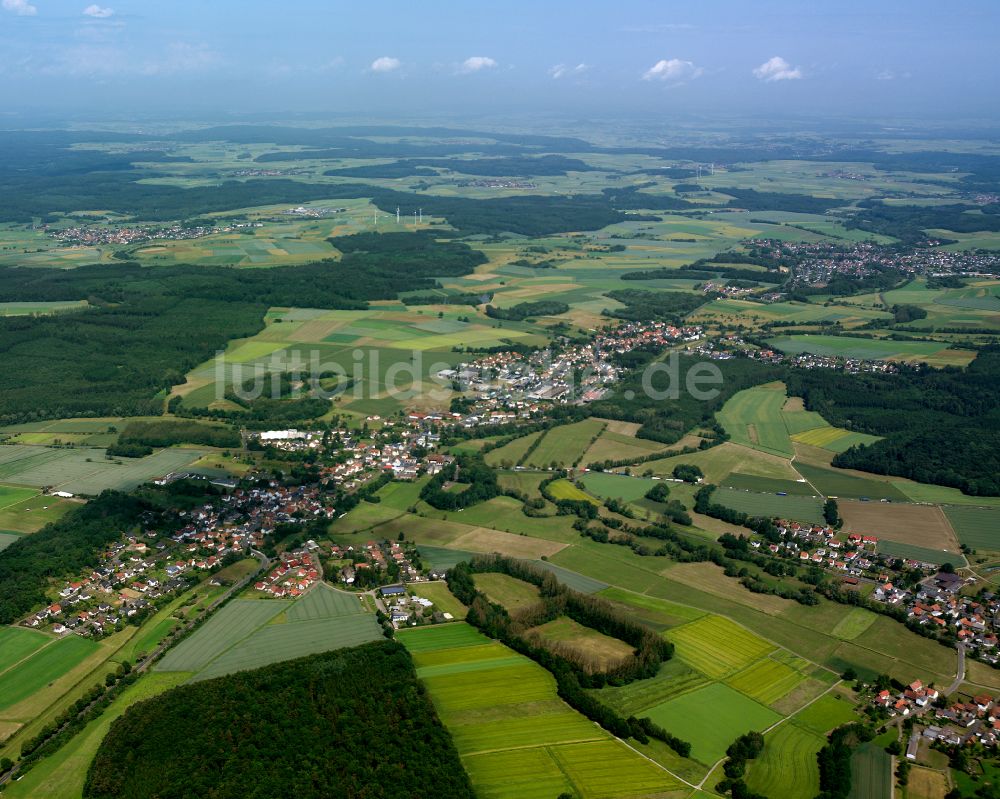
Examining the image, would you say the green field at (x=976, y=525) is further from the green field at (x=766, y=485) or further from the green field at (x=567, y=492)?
the green field at (x=567, y=492)

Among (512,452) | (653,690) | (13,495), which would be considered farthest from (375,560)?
(13,495)

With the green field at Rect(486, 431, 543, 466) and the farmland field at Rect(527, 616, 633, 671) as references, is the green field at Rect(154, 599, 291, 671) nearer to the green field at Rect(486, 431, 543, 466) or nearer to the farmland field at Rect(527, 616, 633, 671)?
the farmland field at Rect(527, 616, 633, 671)

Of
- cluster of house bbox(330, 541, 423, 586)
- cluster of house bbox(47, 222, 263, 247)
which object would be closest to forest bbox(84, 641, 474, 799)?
cluster of house bbox(330, 541, 423, 586)

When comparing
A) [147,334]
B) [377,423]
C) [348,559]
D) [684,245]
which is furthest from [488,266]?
[348,559]

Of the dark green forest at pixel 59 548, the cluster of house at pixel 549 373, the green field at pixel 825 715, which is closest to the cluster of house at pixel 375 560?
the dark green forest at pixel 59 548

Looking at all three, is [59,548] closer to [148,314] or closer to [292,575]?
[292,575]
